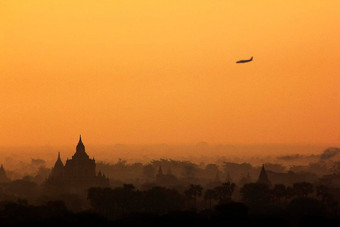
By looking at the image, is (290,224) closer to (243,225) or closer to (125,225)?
(243,225)

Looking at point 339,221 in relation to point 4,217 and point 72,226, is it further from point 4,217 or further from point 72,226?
point 4,217

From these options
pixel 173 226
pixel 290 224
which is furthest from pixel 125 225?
pixel 290 224

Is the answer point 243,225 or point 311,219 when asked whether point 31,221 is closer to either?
point 243,225

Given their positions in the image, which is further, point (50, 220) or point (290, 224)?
point (290, 224)

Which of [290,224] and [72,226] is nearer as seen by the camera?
[72,226]

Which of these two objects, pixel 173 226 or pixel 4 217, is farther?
pixel 4 217

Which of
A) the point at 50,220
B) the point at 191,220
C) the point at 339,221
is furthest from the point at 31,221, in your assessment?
the point at 339,221

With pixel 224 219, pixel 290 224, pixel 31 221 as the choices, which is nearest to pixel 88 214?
pixel 31 221
